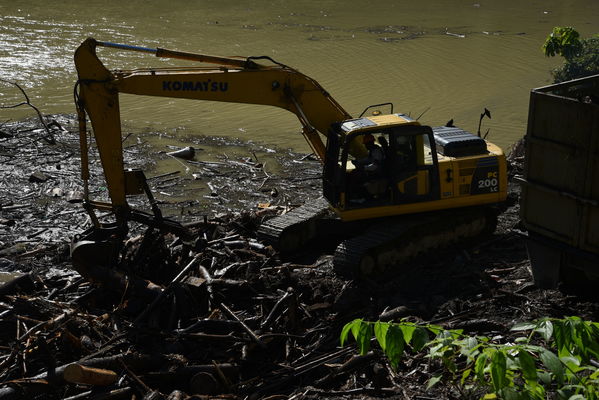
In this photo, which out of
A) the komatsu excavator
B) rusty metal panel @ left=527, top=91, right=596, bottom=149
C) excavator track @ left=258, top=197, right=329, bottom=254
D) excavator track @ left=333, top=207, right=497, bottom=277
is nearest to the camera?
rusty metal panel @ left=527, top=91, right=596, bottom=149

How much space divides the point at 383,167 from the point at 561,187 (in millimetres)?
3097

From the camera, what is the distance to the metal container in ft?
27.0

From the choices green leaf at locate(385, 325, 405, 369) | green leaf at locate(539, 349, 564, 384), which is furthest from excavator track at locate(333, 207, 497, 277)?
green leaf at locate(539, 349, 564, 384)

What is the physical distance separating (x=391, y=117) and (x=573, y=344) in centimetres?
761

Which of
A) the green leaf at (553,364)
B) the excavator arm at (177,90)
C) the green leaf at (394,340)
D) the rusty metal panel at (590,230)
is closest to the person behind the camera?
the green leaf at (553,364)

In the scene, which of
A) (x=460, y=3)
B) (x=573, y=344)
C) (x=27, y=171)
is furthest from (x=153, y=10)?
(x=573, y=344)

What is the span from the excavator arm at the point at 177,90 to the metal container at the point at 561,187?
3.71 metres

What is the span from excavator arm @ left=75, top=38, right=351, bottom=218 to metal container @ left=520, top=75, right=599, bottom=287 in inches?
146

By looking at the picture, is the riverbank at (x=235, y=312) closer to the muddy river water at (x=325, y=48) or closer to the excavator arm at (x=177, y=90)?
the excavator arm at (x=177, y=90)

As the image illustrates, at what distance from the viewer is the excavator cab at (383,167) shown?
36.0ft

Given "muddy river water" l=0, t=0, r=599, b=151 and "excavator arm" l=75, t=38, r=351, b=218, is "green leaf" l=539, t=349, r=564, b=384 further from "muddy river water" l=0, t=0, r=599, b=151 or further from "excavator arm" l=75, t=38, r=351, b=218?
"muddy river water" l=0, t=0, r=599, b=151

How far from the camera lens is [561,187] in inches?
338

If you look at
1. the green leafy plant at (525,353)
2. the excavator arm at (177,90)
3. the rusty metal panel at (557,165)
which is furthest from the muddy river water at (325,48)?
the green leafy plant at (525,353)

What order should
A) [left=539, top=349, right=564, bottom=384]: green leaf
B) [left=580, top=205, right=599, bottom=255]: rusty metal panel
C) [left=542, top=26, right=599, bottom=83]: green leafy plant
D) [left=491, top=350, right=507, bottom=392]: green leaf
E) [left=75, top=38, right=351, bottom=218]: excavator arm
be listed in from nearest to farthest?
[left=539, top=349, right=564, bottom=384]: green leaf
[left=491, top=350, right=507, bottom=392]: green leaf
[left=580, top=205, right=599, bottom=255]: rusty metal panel
[left=75, top=38, right=351, bottom=218]: excavator arm
[left=542, top=26, right=599, bottom=83]: green leafy plant
